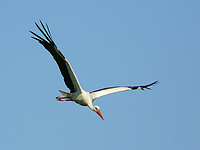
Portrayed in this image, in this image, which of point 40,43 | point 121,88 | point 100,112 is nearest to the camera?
point 40,43

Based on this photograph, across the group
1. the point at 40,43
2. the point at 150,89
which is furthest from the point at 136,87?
the point at 40,43

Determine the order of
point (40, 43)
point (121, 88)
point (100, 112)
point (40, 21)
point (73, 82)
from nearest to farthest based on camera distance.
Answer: point (40, 21) → point (40, 43) → point (73, 82) → point (100, 112) → point (121, 88)

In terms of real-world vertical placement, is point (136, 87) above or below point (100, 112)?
above

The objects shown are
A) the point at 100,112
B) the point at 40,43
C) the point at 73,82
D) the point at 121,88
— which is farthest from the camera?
the point at 121,88

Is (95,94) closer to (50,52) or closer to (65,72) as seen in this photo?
(65,72)

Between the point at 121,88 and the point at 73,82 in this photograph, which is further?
the point at 121,88

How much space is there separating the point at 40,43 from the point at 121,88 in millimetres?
5524

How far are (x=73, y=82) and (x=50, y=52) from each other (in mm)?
1825

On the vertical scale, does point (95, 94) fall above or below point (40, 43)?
below

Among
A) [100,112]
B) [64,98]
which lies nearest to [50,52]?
[64,98]

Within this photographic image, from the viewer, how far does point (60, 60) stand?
572 inches

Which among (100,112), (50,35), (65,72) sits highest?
(50,35)

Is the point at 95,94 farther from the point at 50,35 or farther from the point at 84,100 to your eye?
the point at 50,35

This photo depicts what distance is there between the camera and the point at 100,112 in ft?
55.4
